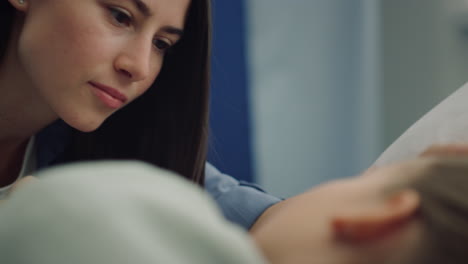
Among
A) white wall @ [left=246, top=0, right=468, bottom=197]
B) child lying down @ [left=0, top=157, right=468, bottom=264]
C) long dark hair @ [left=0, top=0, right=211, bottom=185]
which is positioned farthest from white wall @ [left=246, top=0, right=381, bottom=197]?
child lying down @ [left=0, top=157, right=468, bottom=264]

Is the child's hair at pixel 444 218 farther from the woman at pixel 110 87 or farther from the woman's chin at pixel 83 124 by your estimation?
the woman's chin at pixel 83 124

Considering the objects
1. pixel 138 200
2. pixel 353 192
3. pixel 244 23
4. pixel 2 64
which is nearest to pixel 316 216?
pixel 353 192

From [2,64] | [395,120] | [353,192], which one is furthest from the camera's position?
[395,120]

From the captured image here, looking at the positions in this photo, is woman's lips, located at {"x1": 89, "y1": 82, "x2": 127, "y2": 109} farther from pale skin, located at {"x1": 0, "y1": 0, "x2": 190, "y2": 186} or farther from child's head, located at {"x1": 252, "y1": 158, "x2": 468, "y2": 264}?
child's head, located at {"x1": 252, "y1": 158, "x2": 468, "y2": 264}

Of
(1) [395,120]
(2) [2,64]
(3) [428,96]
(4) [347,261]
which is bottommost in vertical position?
(1) [395,120]

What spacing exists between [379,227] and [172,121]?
0.90 metres

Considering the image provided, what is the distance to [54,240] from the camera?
359mm

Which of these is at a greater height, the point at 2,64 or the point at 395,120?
the point at 2,64

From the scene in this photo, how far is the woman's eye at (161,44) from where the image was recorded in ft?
3.70

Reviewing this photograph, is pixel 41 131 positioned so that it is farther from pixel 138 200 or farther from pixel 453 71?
pixel 453 71

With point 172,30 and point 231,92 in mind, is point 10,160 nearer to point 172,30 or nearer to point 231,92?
point 172,30

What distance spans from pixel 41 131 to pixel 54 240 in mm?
913

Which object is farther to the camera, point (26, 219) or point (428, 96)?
point (428, 96)

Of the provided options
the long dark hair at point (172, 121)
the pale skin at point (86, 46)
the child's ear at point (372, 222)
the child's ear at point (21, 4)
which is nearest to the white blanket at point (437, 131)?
the pale skin at point (86, 46)
